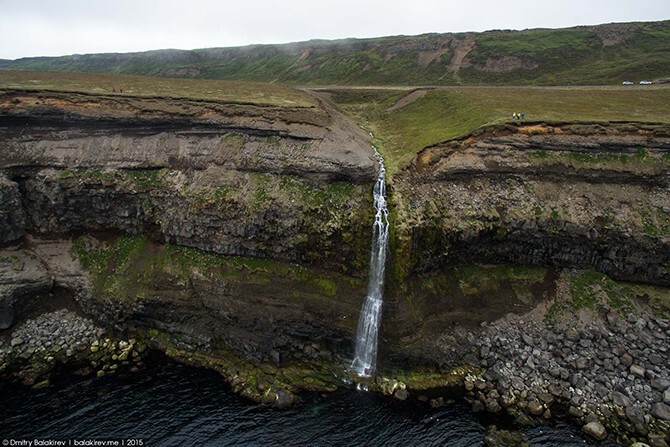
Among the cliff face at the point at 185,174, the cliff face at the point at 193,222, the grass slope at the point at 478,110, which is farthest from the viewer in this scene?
the grass slope at the point at 478,110

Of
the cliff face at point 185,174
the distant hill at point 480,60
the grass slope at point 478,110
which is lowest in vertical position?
the cliff face at point 185,174

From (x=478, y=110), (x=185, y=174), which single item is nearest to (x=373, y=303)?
(x=185, y=174)

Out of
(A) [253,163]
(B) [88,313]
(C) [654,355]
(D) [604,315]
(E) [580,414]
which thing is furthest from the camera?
(A) [253,163]

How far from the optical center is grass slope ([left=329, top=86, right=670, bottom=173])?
4206 cm

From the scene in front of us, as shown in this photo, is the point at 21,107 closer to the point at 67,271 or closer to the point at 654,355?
the point at 67,271

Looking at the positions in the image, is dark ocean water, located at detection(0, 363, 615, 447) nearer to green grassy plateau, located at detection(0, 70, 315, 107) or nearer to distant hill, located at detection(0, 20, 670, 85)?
green grassy plateau, located at detection(0, 70, 315, 107)

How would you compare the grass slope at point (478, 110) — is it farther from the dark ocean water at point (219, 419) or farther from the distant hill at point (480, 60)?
the distant hill at point (480, 60)

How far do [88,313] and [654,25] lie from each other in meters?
125

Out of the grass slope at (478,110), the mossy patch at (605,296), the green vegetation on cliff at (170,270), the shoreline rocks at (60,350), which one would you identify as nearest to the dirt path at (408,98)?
the grass slope at (478,110)

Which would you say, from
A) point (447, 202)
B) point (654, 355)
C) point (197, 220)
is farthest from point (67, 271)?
point (654, 355)

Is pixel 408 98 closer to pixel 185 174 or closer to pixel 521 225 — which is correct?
pixel 521 225

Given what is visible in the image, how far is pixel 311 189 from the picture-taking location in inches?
1419

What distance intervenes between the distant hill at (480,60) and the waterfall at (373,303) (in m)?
62.5

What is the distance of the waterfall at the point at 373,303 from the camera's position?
31016mm
